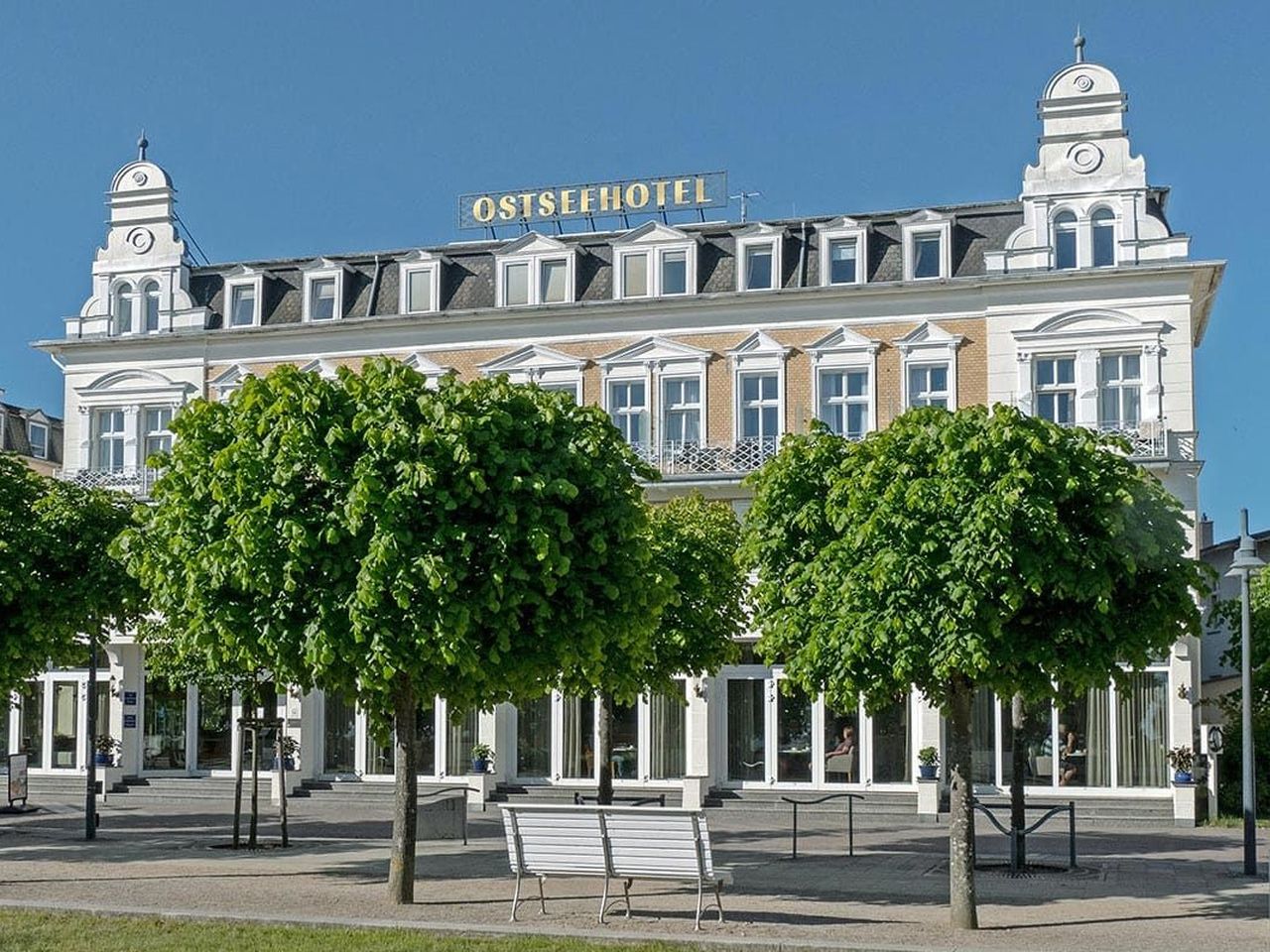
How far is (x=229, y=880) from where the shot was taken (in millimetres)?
17516

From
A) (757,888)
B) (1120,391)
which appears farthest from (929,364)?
(757,888)

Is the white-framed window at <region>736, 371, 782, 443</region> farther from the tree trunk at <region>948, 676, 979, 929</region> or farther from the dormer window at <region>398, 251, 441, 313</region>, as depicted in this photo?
the tree trunk at <region>948, 676, 979, 929</region>

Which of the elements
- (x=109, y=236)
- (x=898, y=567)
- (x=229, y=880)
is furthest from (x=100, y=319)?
(x=898, y=567)

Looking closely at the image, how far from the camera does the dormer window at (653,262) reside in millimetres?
34312

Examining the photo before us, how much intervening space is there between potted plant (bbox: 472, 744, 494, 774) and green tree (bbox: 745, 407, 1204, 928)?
60.8 ft

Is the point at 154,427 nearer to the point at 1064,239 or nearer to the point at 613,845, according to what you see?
the point at 1064,239

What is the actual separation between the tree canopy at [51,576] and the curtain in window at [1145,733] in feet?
61.1

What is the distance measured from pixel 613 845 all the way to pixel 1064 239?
20932 millimetres

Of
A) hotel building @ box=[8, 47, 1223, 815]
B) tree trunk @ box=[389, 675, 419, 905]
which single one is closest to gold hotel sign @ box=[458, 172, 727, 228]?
hotel building @ box=[8, 47, 1223, 815]

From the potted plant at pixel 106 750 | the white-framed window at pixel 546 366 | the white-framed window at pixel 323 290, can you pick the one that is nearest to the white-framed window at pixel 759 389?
the white-framed window at pixel 546 366

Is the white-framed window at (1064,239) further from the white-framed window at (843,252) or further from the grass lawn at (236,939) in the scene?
the grass lawn at (236,939)

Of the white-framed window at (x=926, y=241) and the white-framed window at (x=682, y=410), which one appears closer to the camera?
the white-framed window at (x=926, y=241)

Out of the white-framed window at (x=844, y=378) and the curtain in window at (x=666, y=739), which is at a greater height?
the white-framed window at (x=844, y=378)

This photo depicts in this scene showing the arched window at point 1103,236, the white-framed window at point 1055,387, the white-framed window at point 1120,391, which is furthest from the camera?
the arched window at point 1103,236
